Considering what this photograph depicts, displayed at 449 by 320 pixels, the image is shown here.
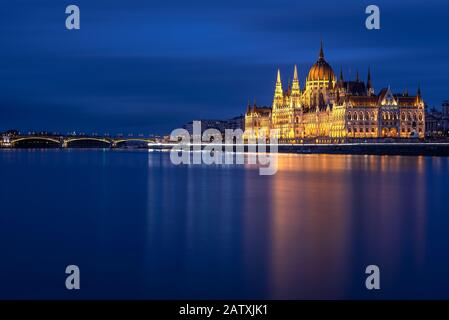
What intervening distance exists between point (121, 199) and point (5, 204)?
5001 millimetres

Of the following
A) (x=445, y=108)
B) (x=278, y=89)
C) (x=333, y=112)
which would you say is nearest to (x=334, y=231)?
(x=333, y=112)

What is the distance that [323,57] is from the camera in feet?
465

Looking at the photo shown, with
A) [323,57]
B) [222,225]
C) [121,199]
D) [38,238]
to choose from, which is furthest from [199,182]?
[323,57]

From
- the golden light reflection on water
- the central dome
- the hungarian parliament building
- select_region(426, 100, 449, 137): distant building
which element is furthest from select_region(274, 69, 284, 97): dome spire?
the golden light reflection on water

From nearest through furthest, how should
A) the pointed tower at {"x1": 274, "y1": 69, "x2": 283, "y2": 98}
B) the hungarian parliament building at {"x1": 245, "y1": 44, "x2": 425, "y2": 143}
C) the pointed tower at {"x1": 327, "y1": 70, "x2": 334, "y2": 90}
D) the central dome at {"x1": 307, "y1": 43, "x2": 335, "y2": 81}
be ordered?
the hungarian parliament building at {"x1": 245, "y1": 44, "x2": 425, "y2": 143}, the pointed tower at {"x1": 327, "y1": 70, "x2": 334, "y2": 90}, the central dome at {"x1": 307, "y1": 43, "x2": 335, "y2": 81}, the pointed tower at {"x1": 274, "y1": 69, "x2": 283, "y2": 98}

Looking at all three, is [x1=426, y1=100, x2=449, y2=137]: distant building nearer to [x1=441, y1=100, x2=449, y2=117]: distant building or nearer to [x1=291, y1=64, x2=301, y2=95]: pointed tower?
[x1=441, y1=100, x2=449, y2=117]: distant building

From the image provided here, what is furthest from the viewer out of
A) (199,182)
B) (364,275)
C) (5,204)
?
Result: (199,182)

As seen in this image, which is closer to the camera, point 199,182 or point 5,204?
point 5,204

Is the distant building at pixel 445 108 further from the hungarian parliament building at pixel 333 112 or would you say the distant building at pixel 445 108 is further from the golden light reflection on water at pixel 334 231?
the golden light reflection on water at pixel 334 231

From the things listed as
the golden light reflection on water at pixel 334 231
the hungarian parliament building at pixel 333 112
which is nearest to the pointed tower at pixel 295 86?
A: the hungarian parliament building at pixel 333 112

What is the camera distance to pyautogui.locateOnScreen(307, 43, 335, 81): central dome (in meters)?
136
